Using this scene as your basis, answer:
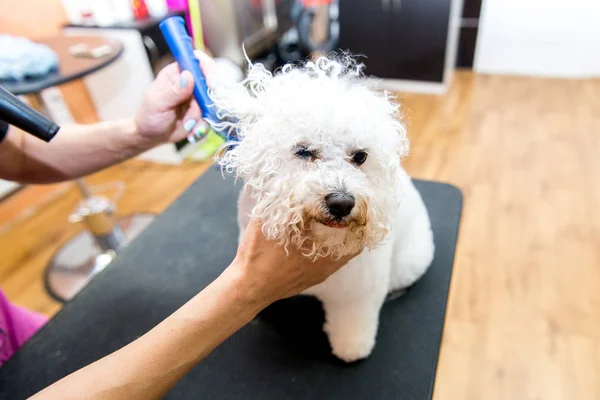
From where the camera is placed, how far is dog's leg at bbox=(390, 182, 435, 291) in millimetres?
814

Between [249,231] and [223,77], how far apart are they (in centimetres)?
28

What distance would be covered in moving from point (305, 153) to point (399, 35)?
254 cm

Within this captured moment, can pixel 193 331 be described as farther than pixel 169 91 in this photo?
No

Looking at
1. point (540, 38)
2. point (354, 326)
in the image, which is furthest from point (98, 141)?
point (540, 38)

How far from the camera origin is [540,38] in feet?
9.74

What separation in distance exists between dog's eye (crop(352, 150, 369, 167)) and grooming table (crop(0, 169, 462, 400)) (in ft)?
1.15

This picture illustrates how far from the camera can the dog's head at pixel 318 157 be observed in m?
0.57

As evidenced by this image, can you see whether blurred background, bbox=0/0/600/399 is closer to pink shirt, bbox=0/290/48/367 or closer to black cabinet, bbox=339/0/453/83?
black cabinet, bbox=339/0/453/83

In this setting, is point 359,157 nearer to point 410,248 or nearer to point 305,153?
point 305,153

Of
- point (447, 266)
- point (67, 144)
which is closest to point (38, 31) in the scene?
point (67, 144)

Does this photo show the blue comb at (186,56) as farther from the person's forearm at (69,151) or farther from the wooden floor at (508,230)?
the wooden floor at (508,230)

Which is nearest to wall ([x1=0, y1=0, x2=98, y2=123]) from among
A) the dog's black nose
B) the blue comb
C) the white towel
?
the white towel

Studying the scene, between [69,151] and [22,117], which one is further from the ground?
[22,117]

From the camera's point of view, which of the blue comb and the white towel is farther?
the white towel
